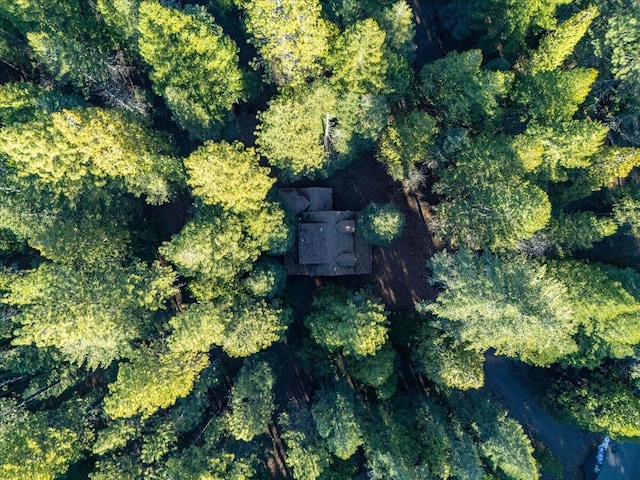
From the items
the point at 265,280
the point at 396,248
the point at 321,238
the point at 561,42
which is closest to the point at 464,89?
the point at 561,42

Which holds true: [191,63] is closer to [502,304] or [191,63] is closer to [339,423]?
[502,304]

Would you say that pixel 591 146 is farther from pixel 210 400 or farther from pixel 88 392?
pixel 88 392

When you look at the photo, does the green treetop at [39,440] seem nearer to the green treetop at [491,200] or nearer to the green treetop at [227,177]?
the green treetop at [227,177]

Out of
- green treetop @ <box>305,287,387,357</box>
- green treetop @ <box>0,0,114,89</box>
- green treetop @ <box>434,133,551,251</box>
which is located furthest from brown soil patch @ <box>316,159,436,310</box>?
Result: green treetop @ <box>0,0,114,89</box>

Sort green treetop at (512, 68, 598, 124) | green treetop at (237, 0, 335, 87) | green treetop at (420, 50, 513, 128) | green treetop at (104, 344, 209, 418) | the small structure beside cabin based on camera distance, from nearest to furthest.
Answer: green treetop at (237, 0, 335, 87) → green treetop at (104, 344, 209, 418) → green treetop at (420, 50, 513, 128) → green treetop at (512, 68, 598, 124) → the small structure beside cabin

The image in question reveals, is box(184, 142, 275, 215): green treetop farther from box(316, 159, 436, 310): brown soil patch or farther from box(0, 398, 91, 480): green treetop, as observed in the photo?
box(0, 398, 91, 480): green treetop
